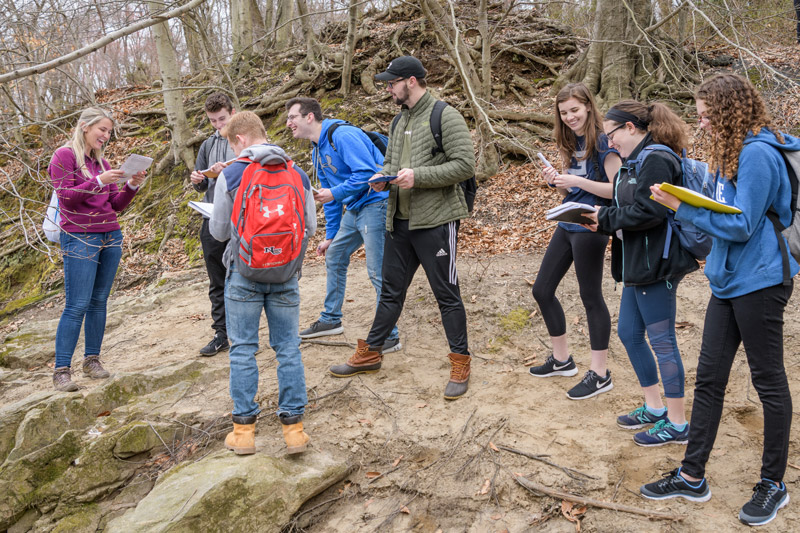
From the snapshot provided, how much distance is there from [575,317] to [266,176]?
344 cm

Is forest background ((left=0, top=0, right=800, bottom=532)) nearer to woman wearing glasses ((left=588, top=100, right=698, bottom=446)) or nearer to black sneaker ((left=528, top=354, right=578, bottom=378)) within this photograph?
black sneaker ((left=528, top=354, right=578, bottom=378))

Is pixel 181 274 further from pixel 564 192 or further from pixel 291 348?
pixel 564 192

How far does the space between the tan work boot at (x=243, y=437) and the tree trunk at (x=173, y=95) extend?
7.60 metres

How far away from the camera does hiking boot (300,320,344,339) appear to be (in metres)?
5.39

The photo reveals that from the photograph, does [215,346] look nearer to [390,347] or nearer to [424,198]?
[390,347]

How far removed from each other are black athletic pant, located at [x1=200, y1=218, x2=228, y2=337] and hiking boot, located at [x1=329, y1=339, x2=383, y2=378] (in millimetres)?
1398

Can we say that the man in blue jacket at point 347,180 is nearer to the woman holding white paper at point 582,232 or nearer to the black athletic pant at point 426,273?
the black athletic pant at point 426,273

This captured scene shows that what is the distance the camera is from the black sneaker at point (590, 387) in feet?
13.2

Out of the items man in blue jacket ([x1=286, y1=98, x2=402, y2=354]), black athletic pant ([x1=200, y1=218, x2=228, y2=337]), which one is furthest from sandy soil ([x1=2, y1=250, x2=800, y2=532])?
man in blue jacket ([x1=286, y1=98, x2=402, y2=354])

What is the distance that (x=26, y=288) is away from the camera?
10.9 metres

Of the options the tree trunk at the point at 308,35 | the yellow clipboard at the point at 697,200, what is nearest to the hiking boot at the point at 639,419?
the yellow clipboard at the point at 697,200

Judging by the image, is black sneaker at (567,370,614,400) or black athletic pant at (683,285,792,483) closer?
black athletic pant at (683,285,792,483)

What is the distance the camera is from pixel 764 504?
2.69 m

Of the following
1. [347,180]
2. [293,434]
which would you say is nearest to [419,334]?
[347,180]
